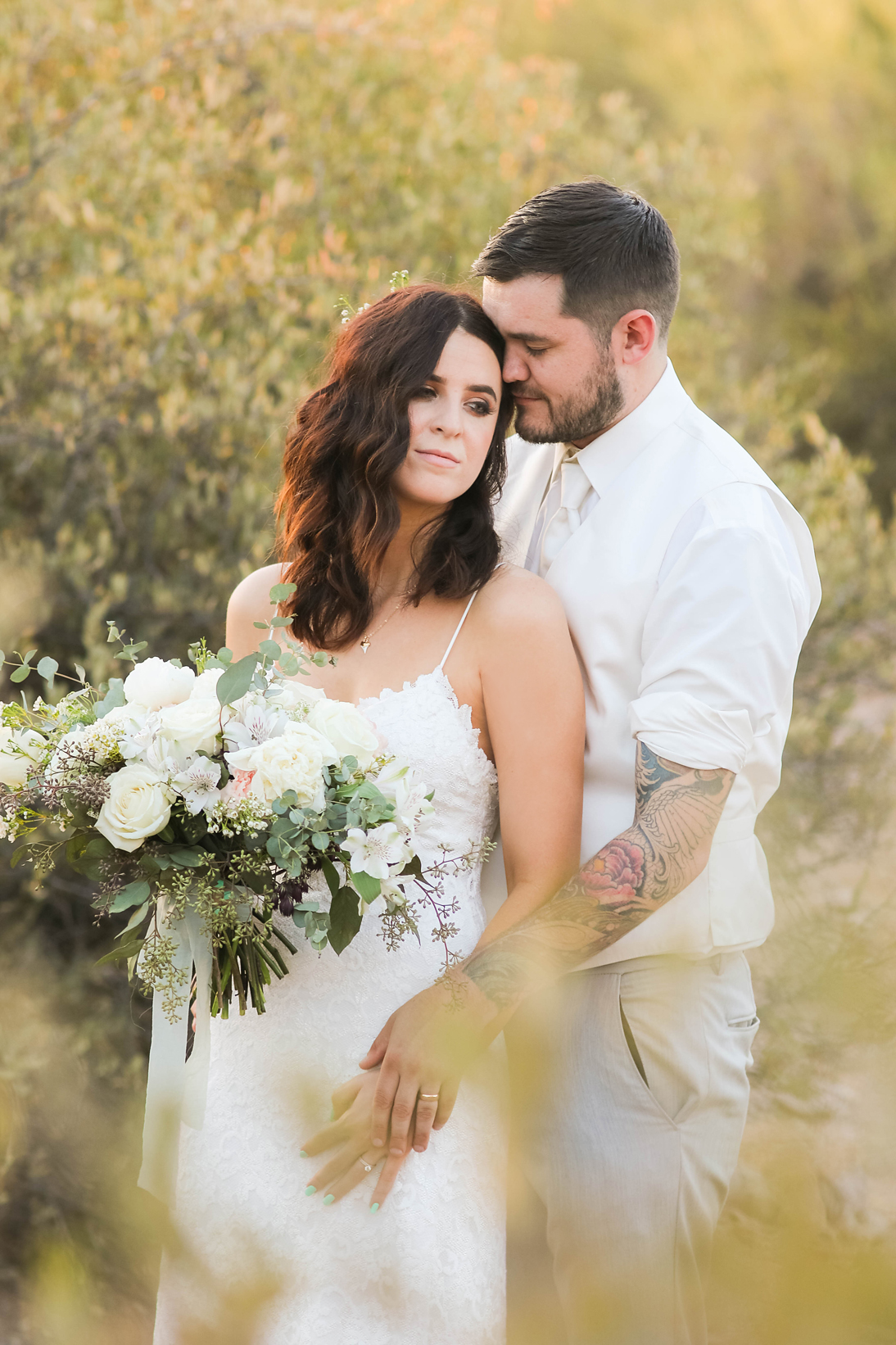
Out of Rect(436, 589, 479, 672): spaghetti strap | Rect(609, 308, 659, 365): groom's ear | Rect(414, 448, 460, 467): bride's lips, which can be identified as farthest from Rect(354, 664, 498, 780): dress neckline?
Rect(609, 308, 659, 365): groom's ear

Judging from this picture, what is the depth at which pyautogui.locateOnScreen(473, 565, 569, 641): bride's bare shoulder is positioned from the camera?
2270mm

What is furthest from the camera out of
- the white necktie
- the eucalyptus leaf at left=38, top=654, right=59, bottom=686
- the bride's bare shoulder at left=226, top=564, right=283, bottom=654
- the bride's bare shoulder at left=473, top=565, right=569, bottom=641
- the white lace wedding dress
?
the bride's bare shoulder at left=226, top=564, right=283, bottom=654

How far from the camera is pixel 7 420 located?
157 inches

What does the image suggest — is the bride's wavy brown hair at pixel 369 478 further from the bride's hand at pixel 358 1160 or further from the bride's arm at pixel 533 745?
the bride's hand at pixel 358 1160

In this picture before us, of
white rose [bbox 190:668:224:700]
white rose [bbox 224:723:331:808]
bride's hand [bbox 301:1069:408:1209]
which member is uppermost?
white rose [bbox 190:668:224:700]

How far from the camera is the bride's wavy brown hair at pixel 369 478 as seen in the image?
7.75 ft

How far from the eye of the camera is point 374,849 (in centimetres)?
180

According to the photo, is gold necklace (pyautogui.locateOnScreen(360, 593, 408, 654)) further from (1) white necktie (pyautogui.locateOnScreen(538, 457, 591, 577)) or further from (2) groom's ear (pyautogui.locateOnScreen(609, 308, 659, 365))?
(2) groom's ear (pyautogui.locateOnScreen(609, 308, 659, 365))

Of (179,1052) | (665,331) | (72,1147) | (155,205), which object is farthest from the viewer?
(155,205)

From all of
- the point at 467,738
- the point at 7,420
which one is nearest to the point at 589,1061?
the point at 467,738

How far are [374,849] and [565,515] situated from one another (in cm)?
101

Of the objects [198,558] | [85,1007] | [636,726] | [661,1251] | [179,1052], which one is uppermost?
[636,726]

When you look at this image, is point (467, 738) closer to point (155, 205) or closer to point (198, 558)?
point (198, 558)

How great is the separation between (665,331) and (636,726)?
0.99m
